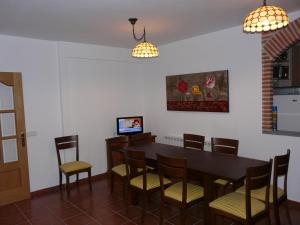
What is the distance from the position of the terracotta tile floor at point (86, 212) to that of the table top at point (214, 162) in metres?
0.74

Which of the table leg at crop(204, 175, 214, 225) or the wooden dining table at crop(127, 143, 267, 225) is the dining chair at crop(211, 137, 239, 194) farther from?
the table leg at crop(204, 175, 214, 225)

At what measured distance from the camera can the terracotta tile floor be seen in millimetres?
3133

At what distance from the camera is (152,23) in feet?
11.1

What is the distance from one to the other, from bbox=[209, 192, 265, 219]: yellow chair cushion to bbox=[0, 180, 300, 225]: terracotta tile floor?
64cm

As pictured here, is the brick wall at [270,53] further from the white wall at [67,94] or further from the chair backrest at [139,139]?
the white wall at [67,94]

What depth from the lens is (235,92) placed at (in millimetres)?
3785

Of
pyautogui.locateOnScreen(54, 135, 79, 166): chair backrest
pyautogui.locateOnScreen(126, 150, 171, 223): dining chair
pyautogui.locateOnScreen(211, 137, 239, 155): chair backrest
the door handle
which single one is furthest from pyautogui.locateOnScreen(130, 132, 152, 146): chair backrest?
the door handle

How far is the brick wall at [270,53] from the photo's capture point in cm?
318

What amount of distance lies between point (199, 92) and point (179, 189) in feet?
6.36

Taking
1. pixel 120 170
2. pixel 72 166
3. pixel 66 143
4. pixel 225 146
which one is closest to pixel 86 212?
pixel 120 170

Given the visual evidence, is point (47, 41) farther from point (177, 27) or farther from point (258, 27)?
point (258, 27)

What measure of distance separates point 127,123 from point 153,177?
1756 millimetres

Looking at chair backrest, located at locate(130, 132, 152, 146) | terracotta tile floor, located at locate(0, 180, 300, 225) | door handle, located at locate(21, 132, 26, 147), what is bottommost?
terracotta tile floor, located at locate(0, 180, 300, 225)

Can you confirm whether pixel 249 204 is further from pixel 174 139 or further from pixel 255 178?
pixel 174 139
